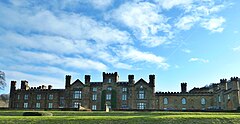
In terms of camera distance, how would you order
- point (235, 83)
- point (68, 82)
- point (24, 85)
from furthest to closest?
1. point (24, 85)
2. point (68, 82)
3. point (235, 83)

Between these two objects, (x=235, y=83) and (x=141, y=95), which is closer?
(x=235, y=83)

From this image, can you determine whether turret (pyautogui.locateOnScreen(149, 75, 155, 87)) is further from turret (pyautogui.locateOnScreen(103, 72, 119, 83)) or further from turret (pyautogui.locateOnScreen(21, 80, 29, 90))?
turret (pyautogui.locateOnScreen(21, 80, 29, 90))

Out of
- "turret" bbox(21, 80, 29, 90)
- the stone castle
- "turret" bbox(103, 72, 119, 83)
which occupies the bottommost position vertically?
the stone castle

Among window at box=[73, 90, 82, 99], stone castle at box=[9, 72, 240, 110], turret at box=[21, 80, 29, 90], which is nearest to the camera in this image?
stone castle at box=[9, 72, 240, 110]

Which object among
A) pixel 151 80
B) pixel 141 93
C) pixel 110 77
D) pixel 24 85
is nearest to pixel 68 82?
pixel 110 77

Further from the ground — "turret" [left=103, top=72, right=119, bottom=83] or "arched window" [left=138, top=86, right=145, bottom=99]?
"turret" [left=103, top=72, right=119, bottom=83]

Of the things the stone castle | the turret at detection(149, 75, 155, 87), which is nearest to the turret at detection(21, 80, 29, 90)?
the stone castle

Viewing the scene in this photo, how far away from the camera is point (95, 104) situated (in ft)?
213

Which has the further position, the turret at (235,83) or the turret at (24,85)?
the turret at (24,85)

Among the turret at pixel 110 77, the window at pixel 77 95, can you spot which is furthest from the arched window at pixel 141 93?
the window at pixel 77 95

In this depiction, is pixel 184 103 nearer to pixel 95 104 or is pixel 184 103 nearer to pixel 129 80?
pixel 129 80

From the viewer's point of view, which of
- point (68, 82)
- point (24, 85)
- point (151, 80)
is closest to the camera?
point (151, 80)

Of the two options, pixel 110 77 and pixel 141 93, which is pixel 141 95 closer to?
pixel 141 93

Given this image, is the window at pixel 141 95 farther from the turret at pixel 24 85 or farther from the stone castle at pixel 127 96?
the turret at pixel 24 85
